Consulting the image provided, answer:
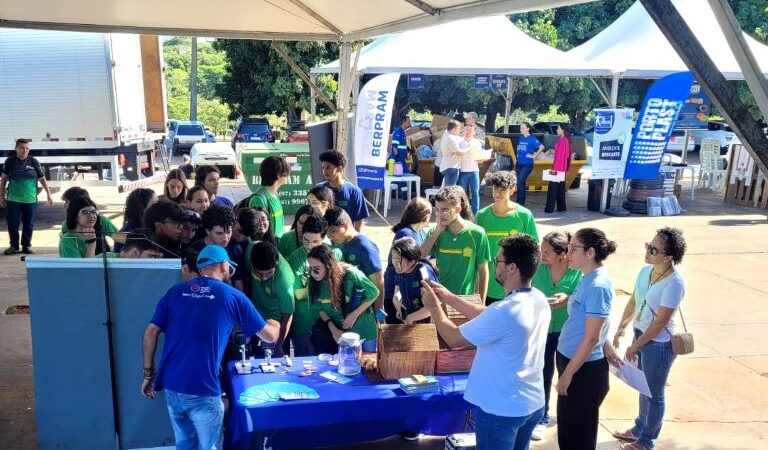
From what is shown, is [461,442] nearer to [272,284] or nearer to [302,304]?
[302,304]

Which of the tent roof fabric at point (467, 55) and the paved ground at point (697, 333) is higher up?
the tent roof fabric at point (467, 55)

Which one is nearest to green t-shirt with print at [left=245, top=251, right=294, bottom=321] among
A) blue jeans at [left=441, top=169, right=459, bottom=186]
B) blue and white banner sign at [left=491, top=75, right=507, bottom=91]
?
blue jeans at [left=441, top=169, right=459, bottom=186]

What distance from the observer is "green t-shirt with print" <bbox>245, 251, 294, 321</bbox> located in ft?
14.4

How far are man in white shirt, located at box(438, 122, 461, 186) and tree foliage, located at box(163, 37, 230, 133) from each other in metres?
32.9

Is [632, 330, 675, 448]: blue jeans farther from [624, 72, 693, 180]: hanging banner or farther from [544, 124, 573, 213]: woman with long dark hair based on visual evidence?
[544, 124, 573, 213]: woman with long dark hair

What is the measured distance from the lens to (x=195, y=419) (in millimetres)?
3549

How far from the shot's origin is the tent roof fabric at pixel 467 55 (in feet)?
44.2

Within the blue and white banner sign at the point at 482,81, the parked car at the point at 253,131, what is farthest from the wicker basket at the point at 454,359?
the parked car at the point at 253,131

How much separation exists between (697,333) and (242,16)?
6.15 metres

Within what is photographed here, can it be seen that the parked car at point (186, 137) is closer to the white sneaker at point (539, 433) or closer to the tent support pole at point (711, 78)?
the white sneaker at point (539, 433)

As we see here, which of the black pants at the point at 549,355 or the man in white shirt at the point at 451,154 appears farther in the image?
the man in white shirt at the point at 451,154

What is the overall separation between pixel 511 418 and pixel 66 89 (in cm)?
1168

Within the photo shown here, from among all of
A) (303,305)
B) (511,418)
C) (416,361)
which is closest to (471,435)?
(416,361)

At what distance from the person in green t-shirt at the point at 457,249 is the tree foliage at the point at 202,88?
129ft
